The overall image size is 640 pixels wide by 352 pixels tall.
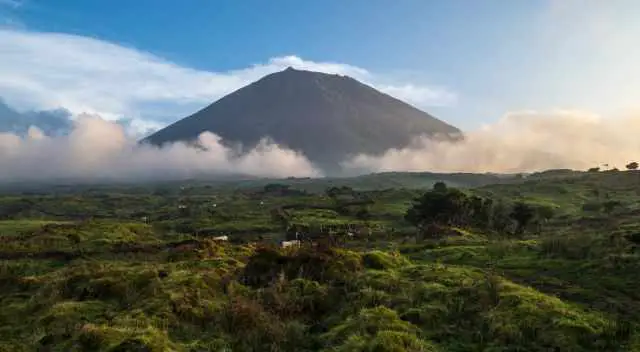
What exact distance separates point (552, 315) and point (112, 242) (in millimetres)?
56636

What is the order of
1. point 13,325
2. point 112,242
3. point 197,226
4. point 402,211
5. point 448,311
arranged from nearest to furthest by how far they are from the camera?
point 448,311 < point 13,325 < point 112,242 < point 197,226 < point 402,211

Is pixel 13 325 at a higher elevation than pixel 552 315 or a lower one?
lower

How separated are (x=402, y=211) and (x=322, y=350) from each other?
93.1m

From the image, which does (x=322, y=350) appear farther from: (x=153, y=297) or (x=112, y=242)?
(x=112, y=242)

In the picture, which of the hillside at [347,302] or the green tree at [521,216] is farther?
the green tree at [521,216]

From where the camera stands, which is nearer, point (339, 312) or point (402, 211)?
point (339, 312)

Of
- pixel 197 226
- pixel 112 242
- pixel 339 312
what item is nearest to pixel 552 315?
pixel 339 312

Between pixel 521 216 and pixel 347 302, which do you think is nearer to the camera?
pixel 347 302

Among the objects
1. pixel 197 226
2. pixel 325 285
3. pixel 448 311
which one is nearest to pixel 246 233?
pixel 197 226

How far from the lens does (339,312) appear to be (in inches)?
874

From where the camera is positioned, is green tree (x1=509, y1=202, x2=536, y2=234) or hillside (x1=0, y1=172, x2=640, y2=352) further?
green tree (x1=509, y1=202, x2=536, y2=234)

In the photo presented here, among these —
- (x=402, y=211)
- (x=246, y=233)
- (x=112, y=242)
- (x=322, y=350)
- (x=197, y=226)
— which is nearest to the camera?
(x=322, y=350)

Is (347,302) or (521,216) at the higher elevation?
(521,216)

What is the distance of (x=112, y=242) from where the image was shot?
218 feet
